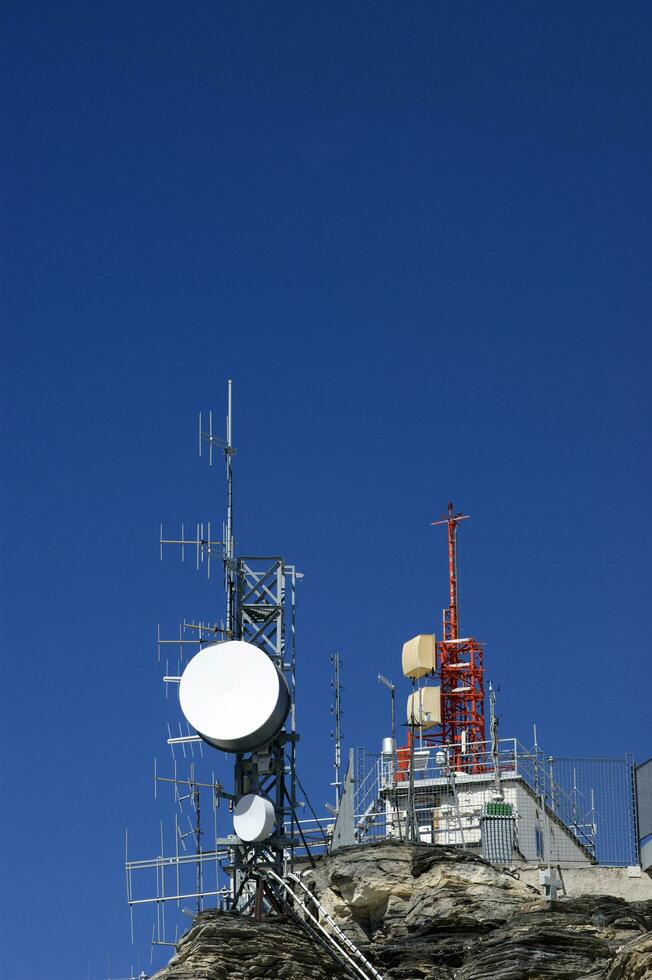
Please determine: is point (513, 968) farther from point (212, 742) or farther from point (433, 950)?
point (212, 742)

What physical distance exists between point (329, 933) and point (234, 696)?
16.2 feet

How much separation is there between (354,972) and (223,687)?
19.8ft

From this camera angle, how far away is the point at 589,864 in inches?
1628

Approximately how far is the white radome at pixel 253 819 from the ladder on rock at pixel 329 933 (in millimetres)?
708

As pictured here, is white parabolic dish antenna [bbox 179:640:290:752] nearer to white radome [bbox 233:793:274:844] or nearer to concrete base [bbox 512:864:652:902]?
white radome [bbox 233:793:274:844]

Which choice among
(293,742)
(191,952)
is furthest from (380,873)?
(191,952)

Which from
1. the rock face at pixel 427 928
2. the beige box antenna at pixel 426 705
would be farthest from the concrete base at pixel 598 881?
the beige box antenna at pixel 426 705

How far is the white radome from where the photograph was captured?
1503 inches

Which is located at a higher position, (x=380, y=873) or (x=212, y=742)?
(x=212, y=742)

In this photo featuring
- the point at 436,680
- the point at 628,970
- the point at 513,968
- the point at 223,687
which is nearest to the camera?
the point at 628,970

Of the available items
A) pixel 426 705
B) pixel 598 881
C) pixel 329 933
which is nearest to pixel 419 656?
pixel 426 705

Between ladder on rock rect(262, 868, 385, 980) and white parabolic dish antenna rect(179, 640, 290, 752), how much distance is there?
260 cm

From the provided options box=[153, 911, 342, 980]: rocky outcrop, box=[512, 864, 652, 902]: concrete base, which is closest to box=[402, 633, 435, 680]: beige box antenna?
box=[512, 864, 652, 902]: concrete base

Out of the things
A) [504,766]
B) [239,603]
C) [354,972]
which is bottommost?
[354,972]
